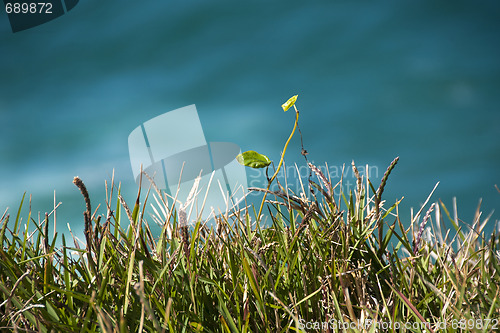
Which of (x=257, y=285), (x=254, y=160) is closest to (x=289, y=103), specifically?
(x=254, y=160)

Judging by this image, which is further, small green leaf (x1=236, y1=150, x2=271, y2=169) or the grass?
small green leaf (x1=236, y1=150, x2=271, y2=169)

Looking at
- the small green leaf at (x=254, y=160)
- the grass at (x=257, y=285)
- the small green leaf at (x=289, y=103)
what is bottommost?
the grass at (x=257, y=285)

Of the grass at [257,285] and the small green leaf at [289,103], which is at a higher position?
the small green leaf at [289,103]

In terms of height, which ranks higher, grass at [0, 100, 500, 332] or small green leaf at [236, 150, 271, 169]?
small green leaf at [236, 150, 271, 169]

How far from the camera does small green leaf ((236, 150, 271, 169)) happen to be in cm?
120

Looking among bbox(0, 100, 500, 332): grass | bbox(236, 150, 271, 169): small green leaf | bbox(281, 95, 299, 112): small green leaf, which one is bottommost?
bbox(0, 100, 500, 332): grass

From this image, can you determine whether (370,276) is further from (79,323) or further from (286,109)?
(79,323)

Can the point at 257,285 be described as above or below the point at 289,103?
below

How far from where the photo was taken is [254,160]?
121cm

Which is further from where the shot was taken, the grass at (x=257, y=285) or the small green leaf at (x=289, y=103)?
the small green leaf at (x=289, y=103)

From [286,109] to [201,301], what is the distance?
0.59 meters

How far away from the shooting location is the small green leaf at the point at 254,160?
3.93 ft

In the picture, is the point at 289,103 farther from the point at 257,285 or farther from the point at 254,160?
the point at 257,285

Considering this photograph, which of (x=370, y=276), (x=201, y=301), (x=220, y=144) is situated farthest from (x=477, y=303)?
(x=220, y=144)
